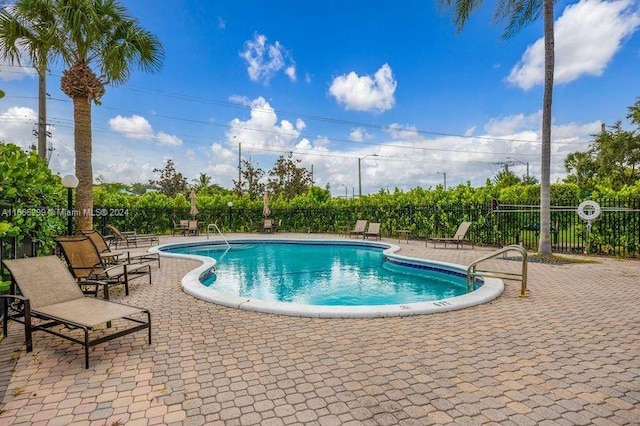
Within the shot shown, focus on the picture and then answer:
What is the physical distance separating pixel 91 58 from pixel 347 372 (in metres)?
10.6

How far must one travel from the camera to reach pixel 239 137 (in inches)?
1454

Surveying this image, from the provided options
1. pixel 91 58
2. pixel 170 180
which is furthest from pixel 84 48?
pixel 170 180

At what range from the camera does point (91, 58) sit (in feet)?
30.4

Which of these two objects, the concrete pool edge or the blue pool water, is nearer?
the concrete pool edge

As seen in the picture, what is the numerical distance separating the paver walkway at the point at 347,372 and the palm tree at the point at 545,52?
500 cm

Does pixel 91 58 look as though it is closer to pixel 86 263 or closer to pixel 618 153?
pixel 86 263

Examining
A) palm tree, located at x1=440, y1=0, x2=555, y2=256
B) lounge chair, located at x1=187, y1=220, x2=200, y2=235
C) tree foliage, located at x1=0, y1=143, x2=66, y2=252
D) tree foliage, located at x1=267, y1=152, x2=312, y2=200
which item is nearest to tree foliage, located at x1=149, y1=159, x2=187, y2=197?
tree foliage, located at x1=267, y1=152, x2=312, y2=200

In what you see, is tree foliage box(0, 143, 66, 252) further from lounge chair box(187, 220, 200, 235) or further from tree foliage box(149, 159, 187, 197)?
tree foliage box(149, 159, 187, 197)

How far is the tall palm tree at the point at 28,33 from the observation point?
8.02 m

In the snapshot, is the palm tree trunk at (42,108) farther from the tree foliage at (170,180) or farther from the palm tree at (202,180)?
the palm tree at (202,180)

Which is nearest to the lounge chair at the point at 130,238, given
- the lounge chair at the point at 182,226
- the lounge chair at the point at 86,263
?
the lounge chair at the point at 182,226

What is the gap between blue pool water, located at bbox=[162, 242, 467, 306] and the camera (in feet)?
22.9

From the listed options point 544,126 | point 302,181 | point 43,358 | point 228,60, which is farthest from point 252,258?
point 302,181

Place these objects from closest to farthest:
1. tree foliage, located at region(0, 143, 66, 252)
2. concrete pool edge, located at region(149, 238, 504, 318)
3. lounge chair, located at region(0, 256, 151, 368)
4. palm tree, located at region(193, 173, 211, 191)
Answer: lounge chair, located at region(0, 256, 151, 368)
tree foliage, located at region(0, 143, 66, 252)
concrete pool edge, located at region(149, 238, 504, 318)
palm tree, located at region(193, 173, 211, 191)
